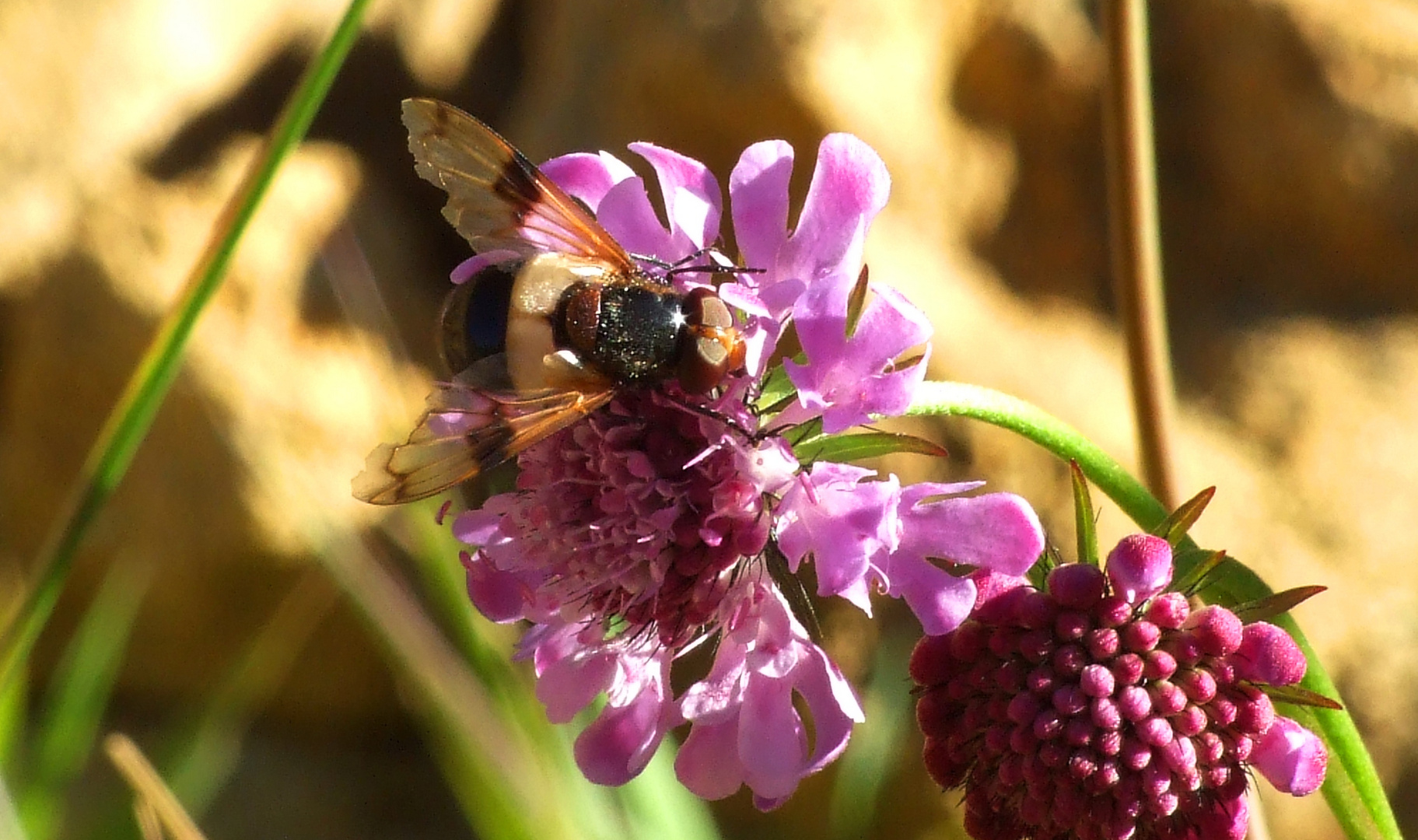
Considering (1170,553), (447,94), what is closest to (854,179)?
(1170,553)

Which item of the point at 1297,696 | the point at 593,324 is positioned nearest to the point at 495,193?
the point at 593,324

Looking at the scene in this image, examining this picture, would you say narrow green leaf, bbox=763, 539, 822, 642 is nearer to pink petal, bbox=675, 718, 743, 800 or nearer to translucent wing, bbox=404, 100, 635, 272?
pink petal, bbox=675, 718, 743, 800

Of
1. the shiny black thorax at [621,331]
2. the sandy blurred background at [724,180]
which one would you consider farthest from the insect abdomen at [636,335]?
the sandy blurred background at [724,180]

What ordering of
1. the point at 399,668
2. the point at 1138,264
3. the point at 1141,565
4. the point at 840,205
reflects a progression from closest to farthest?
the point at 1141,565 → the point at 840,205 → the point at 1138,264 → the point at 399,668

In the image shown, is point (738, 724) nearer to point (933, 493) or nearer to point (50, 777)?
point (933, 493)

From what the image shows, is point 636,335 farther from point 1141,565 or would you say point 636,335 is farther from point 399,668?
point 399,668
